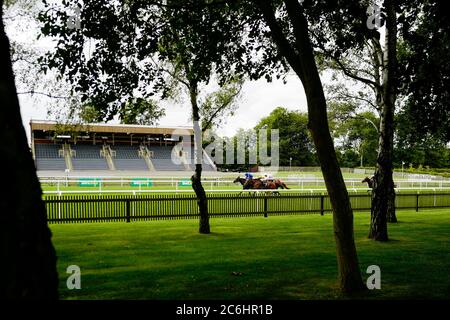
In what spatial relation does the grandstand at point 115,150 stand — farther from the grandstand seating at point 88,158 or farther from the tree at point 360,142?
the tree at point 360,142

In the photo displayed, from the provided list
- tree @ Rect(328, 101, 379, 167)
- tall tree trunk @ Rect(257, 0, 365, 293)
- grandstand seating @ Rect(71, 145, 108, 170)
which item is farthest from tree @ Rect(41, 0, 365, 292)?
tree @ Rect(328, 101, 379, 167)

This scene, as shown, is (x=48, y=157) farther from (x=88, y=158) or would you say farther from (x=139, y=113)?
(x=139, y=113)

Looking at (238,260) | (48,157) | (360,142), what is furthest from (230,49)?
(360,142)

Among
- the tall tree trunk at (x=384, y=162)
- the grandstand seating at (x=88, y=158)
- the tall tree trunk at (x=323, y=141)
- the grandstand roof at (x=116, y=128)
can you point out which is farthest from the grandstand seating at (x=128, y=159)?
the tall tree trunk at (x=323, y=141)

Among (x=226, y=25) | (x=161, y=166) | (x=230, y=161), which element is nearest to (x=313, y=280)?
(x=226, y=25)

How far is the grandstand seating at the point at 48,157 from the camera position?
5816cm

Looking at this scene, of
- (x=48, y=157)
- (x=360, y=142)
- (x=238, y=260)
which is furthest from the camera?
(x=360, y=142)

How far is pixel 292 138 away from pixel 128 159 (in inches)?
1940

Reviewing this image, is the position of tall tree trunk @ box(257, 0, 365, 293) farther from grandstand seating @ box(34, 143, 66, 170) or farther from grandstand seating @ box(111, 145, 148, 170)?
grandstand seating @ box(111, 145, 148, 170)

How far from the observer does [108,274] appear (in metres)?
9.52

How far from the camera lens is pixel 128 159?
64.9 metres

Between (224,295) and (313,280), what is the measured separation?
2.15 metres

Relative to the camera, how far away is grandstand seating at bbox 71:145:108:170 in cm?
6042

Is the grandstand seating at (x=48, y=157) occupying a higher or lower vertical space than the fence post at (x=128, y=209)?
higher
